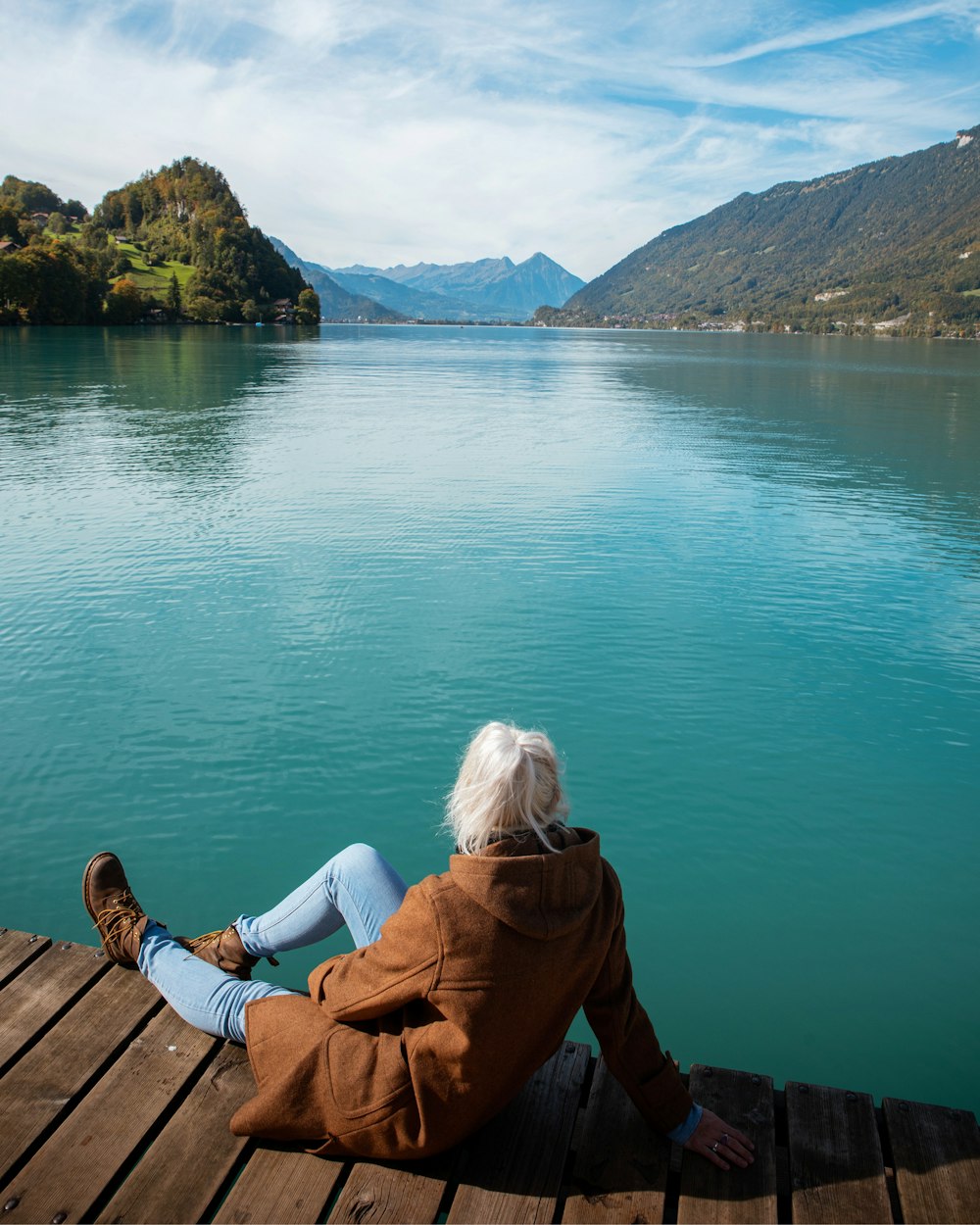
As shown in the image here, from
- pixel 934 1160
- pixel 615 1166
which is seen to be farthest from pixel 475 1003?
pixel 934 1160

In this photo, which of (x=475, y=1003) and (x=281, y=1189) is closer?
(x=475, y=1003)

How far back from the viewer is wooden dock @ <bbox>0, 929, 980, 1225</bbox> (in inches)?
121

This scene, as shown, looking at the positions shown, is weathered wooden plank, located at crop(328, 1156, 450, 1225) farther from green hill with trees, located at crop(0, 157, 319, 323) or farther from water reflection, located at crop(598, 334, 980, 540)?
green hill with trees, located at crop(0, 157, 319, 323)

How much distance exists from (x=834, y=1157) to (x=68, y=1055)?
3.02m

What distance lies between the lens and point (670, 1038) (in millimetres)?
5520

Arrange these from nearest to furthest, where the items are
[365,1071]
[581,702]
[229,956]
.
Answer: [365,1071], [229,956], [581,702]

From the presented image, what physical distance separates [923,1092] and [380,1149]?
3.50 m

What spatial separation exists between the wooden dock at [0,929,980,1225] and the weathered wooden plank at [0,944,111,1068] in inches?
1.1

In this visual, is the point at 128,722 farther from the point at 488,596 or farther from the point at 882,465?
the point at 882,465

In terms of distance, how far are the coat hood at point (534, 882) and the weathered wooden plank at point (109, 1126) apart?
5.56ft

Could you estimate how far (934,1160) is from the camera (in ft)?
10.8

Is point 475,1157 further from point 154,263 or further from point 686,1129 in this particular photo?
point 154,263

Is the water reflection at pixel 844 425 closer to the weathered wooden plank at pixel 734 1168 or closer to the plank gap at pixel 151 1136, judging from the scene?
the weathered wooden plank at pixel 734 1168

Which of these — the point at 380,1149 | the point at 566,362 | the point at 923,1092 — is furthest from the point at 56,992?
the point at 566,362
